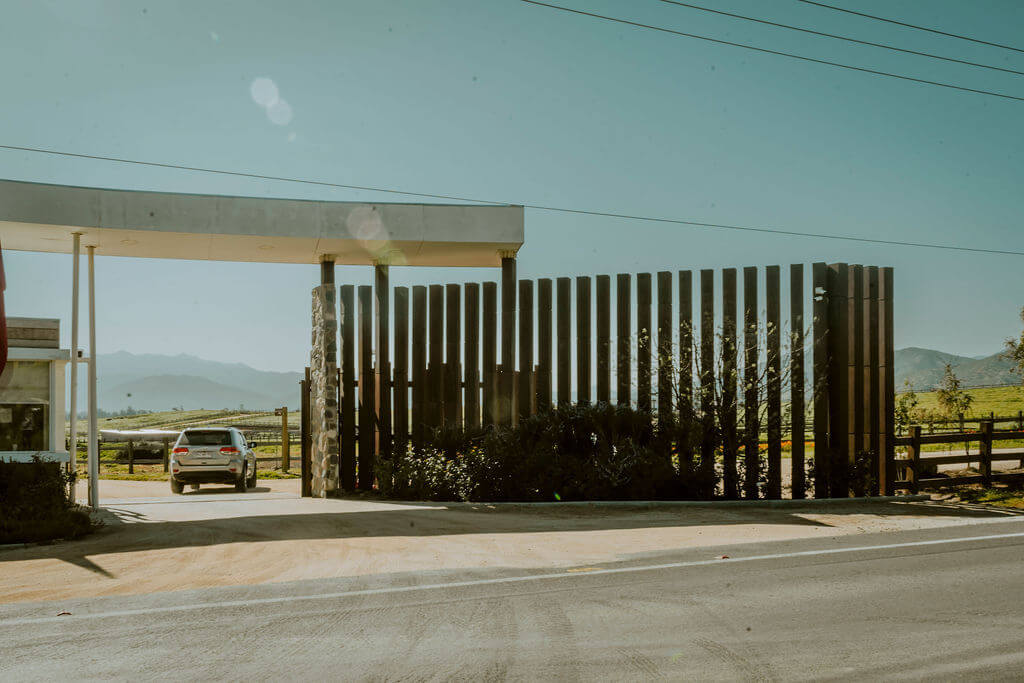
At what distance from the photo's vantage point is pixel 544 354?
14594 millimetres

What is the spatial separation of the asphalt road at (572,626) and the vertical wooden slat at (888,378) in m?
6.20

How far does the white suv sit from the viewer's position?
2011 centimetres

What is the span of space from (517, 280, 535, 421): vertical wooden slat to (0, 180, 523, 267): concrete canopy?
92cm

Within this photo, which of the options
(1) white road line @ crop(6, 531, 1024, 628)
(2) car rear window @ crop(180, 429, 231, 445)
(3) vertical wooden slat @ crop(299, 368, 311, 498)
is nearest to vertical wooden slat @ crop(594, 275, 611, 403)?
(3) vertical wooden slat @ crop(299, 368, 311, 498)

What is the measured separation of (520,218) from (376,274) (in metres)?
2.96

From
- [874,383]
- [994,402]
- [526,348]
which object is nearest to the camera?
[874,383]

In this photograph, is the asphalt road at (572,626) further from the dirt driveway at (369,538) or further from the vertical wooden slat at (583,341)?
the vertical wooden slat at (583,341)

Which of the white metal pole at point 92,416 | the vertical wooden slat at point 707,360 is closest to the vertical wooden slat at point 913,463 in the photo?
the vertical wooden slat at point 707,360

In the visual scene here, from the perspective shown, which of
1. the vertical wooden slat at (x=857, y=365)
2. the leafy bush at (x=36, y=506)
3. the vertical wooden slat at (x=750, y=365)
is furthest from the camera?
the vertical wooden slat at (x=857, y=365)

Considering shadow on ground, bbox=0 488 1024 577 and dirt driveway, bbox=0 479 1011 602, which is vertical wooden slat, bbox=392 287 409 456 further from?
shadow on ground, bbox=0 488 1024 577

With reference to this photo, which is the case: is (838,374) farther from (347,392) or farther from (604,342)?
(347,392)

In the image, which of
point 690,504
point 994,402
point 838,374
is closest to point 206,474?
point 690,504

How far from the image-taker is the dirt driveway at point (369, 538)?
26.0 ft

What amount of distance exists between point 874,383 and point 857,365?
0.45m
